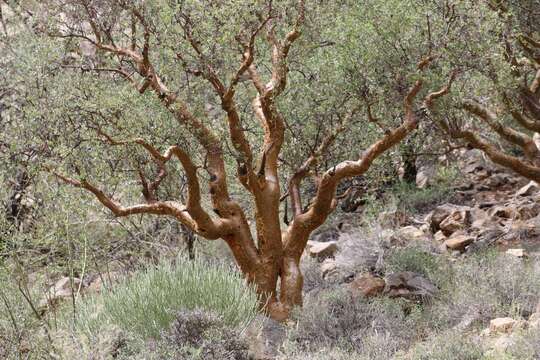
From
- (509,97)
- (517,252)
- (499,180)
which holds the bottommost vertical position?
(517,252)

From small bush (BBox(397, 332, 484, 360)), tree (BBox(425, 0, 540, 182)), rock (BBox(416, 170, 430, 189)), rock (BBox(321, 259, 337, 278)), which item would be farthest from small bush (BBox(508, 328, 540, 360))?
rock (BBox(416, 170, 430, 189))

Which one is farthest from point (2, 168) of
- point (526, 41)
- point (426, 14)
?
point (526, 41)

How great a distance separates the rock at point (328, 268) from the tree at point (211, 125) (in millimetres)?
2027

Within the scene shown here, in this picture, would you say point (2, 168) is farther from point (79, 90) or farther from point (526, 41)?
point (526, 41)

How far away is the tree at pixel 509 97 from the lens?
10.6m

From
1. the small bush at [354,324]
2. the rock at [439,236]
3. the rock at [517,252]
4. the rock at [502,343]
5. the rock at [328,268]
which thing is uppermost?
the rock at [439,236]

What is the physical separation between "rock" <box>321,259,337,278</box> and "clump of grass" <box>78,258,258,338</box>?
4326mm

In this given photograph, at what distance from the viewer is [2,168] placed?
995 cm

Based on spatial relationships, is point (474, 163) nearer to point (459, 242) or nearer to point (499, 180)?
point (499, 180)

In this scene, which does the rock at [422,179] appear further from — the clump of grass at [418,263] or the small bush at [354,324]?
the small bush at [354,324]

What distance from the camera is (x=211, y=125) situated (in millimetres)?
10844

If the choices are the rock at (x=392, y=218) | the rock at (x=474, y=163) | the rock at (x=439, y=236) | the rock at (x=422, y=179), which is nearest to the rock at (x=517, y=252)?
the rock at (x=439, y=236)

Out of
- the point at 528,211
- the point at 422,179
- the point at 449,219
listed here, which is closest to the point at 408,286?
the point at 449,219

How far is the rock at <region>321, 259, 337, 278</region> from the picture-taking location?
12.3 m
